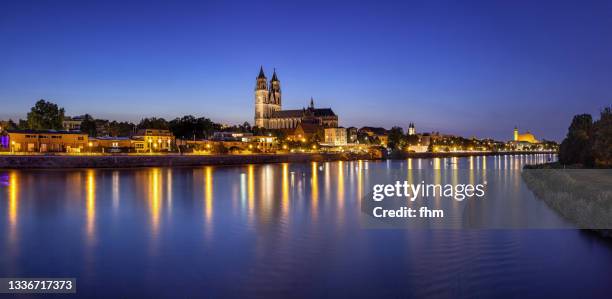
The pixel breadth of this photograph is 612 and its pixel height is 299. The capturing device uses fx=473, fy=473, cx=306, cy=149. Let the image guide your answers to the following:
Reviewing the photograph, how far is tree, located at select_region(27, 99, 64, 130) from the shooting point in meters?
94.1

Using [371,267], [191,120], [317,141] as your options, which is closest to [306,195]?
[371,267]

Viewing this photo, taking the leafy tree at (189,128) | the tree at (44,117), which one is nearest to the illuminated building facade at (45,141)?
the tree at (44,117)

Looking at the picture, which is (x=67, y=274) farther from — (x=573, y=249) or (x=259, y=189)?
(x=259, y=189)

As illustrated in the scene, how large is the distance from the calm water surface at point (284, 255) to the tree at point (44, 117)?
74.3 meters

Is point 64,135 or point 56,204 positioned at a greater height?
point 64,135

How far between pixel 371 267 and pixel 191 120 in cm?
10995

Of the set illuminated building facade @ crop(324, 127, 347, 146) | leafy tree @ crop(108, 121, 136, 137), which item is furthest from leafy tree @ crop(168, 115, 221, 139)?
illuminated building facade @ crop(324, 127, 347, 146)

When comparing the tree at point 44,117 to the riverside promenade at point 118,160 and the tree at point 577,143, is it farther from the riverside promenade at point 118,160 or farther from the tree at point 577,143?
the tree at point 577,143

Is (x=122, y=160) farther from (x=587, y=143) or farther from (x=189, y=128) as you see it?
(x=587, y=143)

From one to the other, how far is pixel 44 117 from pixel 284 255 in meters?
94.3

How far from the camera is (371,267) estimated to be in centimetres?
1493

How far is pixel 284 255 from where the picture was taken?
16.6m

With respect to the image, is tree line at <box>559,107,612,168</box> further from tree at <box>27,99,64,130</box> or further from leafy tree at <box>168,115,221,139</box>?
tree at <box>27,99,64,130</box>

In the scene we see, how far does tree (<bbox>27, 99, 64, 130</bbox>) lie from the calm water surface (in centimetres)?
7435
